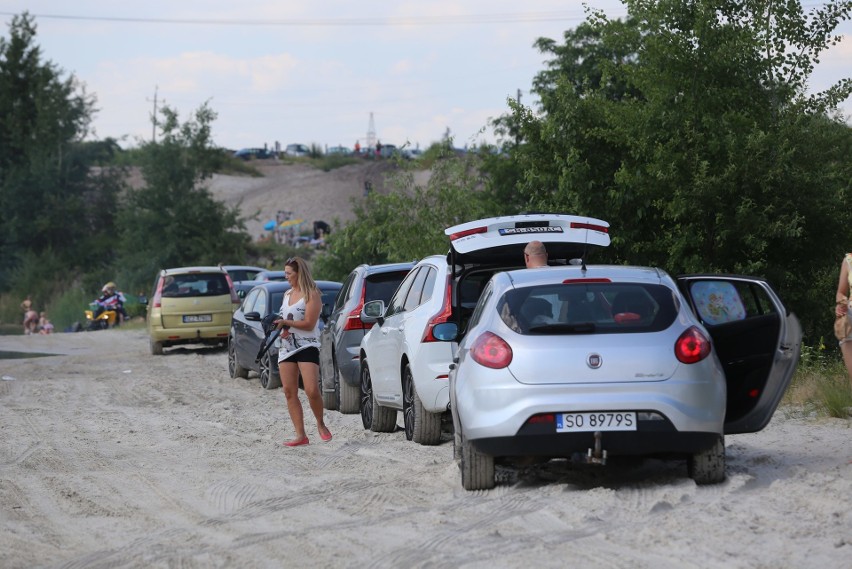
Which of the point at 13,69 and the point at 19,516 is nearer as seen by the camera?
the point at 19,516

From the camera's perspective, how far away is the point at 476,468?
907 cm

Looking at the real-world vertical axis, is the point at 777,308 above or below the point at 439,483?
above

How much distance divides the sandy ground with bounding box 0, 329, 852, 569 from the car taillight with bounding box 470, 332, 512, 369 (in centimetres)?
87

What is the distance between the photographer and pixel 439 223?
31.5 metres

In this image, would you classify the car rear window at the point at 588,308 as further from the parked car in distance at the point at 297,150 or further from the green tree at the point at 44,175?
the parked car in distance at the point at 297,150

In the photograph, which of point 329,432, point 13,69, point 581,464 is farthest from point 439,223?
point 13,69

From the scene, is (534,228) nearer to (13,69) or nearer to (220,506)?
(220,506)

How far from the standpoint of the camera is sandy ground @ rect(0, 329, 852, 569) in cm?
702

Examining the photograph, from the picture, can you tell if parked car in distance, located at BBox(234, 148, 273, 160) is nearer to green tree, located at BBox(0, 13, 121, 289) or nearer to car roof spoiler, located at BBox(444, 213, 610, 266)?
green tree, located at BBox(0, 13, 121, 289)

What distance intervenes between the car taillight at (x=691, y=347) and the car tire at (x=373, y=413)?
536cm

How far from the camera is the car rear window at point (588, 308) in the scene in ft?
29.0

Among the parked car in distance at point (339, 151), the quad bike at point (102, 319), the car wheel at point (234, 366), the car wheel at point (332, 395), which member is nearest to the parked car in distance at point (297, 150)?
the parked car in distance at point (339, 151)

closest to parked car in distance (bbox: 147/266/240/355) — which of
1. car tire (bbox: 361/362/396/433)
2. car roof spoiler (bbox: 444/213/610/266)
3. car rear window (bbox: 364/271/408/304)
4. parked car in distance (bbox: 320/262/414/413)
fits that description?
parked car in distance (bbox: 320/262/414/413)

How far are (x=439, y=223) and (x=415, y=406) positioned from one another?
1952 centimetres
